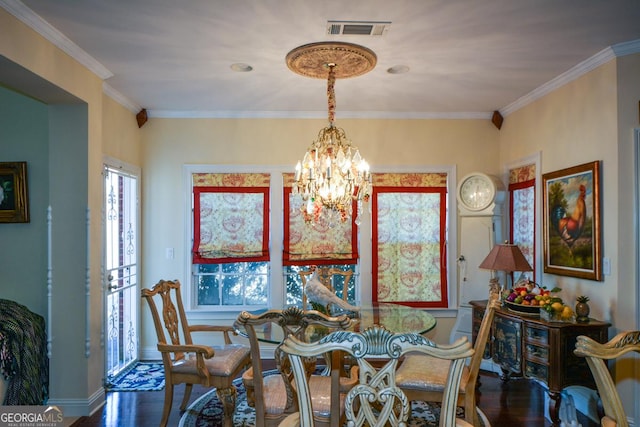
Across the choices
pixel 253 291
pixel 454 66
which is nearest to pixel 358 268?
pixel 253 291

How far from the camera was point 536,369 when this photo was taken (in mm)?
3174

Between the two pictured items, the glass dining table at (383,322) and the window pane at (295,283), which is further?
the window pane at (295,283)

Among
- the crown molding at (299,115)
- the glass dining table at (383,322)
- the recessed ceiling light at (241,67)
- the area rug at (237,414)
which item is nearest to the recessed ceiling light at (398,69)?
the recessed ceiling light at (241,67)

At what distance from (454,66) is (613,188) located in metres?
1.46

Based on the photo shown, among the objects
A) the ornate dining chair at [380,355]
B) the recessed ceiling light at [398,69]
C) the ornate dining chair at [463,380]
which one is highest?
the recessed ceiling light at [398,69]

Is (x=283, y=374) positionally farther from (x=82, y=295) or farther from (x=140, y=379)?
(x=140, y=379)

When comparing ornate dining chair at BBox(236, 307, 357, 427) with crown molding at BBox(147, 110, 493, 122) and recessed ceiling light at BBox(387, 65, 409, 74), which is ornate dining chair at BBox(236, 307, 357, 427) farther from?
crown molding at BBox(147, 110, 493, 122)

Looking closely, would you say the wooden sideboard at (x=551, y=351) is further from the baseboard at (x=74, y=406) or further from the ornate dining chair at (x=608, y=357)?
the baseboard at (x=74, y=406)

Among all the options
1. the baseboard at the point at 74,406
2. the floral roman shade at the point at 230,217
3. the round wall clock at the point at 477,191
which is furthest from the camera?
the floral roman shade at the point at 230,217

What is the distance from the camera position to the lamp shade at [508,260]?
12.0ft

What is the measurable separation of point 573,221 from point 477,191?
3.80ft

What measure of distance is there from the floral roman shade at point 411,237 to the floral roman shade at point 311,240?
0.32 meters

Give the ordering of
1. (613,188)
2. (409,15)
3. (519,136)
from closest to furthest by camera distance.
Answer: (409,15), (613,188), (519,136)

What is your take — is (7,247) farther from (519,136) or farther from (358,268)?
(519,136)
